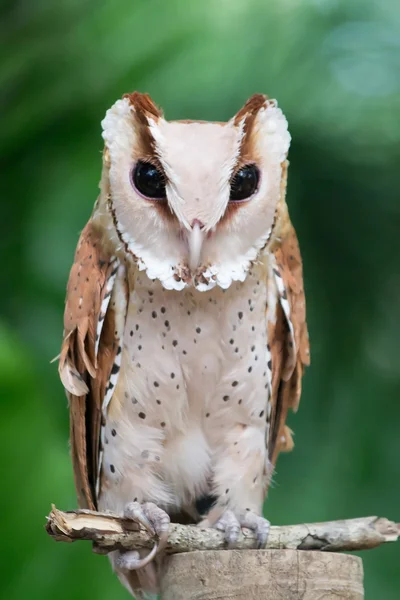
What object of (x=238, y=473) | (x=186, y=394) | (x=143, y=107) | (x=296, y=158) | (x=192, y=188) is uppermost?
(x=296, y=158)

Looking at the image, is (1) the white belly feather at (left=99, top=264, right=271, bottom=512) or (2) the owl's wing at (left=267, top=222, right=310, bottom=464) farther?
(2) the owl's wing at (left=267, top=222, right=310, bottom=464)

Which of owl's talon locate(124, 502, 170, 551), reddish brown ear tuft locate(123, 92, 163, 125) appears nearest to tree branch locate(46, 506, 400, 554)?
owl's talon locate(124, 502, 170, 551)

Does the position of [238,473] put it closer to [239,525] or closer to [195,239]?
[239,525]

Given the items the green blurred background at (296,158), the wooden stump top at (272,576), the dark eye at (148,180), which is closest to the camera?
the wooden stump top at (272,576)

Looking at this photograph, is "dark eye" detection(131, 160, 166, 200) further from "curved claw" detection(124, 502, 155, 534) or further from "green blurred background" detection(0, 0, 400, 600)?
"green blurred background" detection(0, 0, 400, 600)

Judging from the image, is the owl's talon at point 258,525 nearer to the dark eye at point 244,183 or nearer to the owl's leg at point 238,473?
the owl's leg at point 238,473

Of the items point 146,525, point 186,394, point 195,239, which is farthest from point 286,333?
point 146,525

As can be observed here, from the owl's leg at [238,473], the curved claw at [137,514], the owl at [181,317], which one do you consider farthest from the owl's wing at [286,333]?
the curved claw at [137,514]
